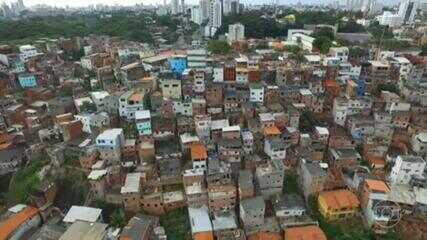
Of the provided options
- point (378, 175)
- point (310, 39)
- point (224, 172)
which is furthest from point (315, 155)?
point (310, 39)

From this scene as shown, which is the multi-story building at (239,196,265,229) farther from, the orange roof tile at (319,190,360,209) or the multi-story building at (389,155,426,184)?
the multi-story building at (389,155,426,184)

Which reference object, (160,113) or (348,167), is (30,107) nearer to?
(160,113)

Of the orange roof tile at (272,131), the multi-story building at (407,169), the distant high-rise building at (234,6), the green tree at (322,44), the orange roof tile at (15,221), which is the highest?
the distant high-rise building at (234,6)

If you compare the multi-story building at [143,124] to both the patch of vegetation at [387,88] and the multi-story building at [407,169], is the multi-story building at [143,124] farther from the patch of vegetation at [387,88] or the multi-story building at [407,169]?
the patch of vegetation at [387,88]

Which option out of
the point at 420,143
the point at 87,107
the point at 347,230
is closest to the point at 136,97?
the point at 87,107

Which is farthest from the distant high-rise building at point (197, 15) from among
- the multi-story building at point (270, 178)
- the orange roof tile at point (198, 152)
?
the multi-story building at point (270, 178)

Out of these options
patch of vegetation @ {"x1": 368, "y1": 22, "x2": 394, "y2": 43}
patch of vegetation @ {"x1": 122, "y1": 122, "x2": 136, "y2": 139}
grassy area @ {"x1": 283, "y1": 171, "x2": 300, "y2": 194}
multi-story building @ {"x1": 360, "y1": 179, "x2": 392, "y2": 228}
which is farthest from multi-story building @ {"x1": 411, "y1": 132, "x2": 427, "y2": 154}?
patch of vegetation @ {"x1": 368, "y1": 22, "x2": 394, "y2": 43}
